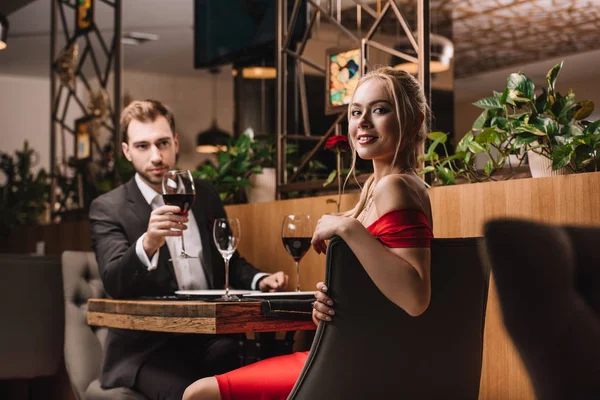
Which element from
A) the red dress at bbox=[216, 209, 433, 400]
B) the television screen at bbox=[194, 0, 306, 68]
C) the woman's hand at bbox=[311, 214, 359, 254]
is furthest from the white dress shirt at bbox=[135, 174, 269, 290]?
the television screen at bbox=[194, 0, 306, 68]

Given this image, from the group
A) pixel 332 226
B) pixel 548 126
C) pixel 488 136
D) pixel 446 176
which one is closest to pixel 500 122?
pixel 488 136

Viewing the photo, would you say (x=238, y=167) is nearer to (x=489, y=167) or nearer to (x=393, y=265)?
(x=489, y=167)

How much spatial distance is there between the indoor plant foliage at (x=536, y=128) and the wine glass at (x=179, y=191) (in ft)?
2.64

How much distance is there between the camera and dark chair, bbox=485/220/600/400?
0.71m

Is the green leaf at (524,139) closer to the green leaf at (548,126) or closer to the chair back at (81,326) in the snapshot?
the green leaf at (548,126)

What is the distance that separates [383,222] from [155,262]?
112 cm

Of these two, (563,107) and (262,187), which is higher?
(563,107)

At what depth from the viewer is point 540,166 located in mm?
2033

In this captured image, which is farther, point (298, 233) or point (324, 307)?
point (298, 233)

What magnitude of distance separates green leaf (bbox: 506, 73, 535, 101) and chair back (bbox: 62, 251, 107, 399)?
5.63 feet

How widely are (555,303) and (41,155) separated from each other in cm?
1095

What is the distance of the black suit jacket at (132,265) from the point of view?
2.36 m

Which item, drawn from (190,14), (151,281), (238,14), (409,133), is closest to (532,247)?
(409,133)

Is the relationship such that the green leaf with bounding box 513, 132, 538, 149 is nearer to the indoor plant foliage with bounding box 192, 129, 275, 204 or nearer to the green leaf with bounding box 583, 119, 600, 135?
the green leaf with bounding box 583, 119, 600, 135
